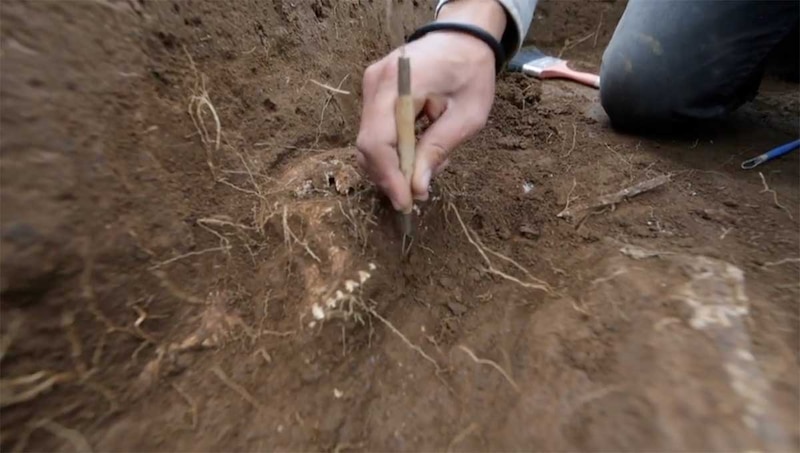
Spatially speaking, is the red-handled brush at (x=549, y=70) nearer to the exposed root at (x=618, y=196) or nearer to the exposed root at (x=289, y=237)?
the exposed root at (x=618, y=196)

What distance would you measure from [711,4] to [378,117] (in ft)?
3.54

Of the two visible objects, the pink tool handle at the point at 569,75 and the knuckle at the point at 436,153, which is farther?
the pink tool handle at the point at 569,75

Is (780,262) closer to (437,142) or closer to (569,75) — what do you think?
(437,142)

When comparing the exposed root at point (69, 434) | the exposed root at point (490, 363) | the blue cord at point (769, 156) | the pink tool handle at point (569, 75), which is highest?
the exposed root at point (69, 434)

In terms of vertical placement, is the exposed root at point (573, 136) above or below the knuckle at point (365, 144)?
below

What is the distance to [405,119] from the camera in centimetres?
75

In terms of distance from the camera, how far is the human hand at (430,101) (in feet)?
2.52

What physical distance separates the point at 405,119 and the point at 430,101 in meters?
0.14

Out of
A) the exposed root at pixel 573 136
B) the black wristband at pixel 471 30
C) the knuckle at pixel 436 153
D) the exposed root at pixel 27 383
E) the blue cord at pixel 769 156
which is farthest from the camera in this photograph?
the exposed root at pixel 573 136

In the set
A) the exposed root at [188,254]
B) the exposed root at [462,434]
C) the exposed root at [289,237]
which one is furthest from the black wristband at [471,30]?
the exposed root at [462,434]

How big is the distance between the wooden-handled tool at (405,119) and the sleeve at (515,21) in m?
0.44

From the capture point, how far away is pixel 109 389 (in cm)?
67

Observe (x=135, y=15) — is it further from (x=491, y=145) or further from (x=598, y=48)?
(x=598, y=48)

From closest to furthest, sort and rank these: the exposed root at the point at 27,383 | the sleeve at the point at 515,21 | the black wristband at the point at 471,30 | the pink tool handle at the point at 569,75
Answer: the exposed root at the point at 27,383 < the black wristband at the point at 471,30 < the sleeve at the point at 515,21 < the pink tool handle at the point at 569,75
